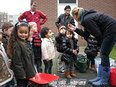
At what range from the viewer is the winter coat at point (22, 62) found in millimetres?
2729

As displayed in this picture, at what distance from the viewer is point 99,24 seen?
13.3ft

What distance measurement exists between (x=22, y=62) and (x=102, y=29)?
212 cm

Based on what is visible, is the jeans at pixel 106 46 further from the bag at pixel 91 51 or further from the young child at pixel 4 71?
the young child at pixel 4 71

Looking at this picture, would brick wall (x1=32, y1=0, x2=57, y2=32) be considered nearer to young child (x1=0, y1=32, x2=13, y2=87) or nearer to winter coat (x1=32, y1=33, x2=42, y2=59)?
winter coat (x1=32, y1=33, x2=42, y2=59)

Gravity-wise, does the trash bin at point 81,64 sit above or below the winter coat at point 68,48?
below

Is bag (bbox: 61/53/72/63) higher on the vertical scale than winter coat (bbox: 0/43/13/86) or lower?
lower

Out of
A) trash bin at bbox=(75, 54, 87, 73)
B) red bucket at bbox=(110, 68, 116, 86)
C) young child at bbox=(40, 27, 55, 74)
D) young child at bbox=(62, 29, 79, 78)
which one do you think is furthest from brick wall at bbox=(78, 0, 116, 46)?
red bucket at bbox=(110, 68, 116, 86)

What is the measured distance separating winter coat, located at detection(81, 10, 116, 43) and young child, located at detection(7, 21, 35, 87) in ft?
5.32

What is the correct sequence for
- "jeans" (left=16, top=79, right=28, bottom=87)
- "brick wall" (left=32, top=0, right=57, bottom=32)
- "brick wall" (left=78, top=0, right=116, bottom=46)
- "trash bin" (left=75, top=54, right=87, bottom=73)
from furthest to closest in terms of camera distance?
"brick wall" (left=78, top=0, right=116, bottom=46), "brick wall" (left=32, top=0, right=57, bottom=32), "trash bin" (left=75, top=54, right=87, bottom=73), "jeans" (left=16, top=79, right=28, bottom=87)

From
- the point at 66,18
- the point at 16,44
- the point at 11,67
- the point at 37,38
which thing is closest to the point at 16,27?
the point at 16,44

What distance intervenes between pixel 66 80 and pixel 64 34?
120 centimetres

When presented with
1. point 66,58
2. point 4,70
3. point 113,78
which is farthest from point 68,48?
point 4,70

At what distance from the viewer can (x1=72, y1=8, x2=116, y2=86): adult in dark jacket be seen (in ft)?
13.0

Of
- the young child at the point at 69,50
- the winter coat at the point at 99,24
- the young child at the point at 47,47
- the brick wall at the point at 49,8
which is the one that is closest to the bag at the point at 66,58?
the young child at the point at 69,50
